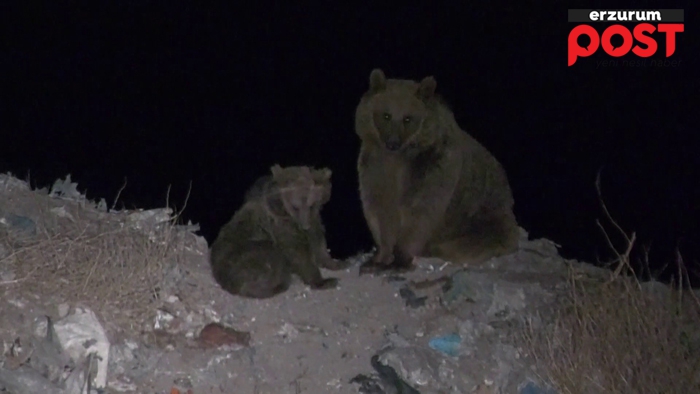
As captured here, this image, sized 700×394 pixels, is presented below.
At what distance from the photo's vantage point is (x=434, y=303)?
646 centimetres

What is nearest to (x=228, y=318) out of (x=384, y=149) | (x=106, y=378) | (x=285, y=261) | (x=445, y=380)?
(x=285, y=261)

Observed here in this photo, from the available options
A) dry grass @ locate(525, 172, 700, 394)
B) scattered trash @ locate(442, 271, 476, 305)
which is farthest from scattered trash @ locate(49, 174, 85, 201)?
dry grass @ locate(525, 172, 700, 394)

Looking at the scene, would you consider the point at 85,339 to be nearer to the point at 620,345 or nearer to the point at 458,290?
the point at 458,290

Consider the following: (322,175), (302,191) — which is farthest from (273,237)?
(322,175)

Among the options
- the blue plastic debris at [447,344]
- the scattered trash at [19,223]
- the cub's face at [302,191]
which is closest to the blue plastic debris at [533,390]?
the blue plastic debris at [447,344]

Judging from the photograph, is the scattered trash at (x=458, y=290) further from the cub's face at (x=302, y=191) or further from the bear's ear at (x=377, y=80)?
the bear's ear at (x=377, y=80)

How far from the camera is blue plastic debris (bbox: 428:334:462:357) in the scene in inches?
228

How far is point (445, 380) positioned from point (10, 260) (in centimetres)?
261

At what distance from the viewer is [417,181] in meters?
7.13

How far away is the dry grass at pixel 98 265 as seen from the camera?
551 cm

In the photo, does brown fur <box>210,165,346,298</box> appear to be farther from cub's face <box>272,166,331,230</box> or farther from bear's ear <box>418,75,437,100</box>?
bear's ear <box>418,75,437,100</box>

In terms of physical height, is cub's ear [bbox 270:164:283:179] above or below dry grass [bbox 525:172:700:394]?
above

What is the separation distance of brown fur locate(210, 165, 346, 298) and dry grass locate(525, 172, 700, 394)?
156 centimetres

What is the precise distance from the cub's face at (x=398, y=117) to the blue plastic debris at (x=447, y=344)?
1.54 meters
